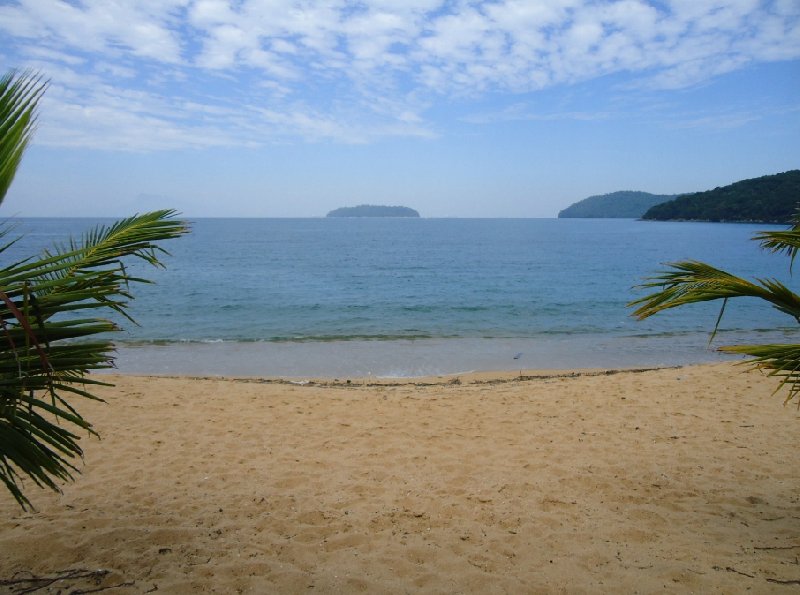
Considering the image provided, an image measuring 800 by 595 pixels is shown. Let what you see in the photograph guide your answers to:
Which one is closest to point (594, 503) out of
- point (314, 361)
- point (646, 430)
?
point (646, 430)

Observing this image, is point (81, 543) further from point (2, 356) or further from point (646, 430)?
point (646, 430)

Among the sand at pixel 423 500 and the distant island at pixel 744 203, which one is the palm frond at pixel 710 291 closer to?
the sand at pixel 423 500

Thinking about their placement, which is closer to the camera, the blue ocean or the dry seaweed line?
the dry seaweed line

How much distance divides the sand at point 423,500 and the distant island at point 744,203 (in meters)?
80.3

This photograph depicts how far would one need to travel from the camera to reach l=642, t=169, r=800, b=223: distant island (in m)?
90.8

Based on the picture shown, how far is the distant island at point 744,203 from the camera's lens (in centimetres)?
9075

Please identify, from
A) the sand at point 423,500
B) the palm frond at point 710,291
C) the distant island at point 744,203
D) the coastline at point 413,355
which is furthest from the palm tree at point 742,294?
the distant island at point 744,203

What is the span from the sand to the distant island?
80332 millimetres

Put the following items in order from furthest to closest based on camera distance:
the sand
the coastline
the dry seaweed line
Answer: the coastline
the sand
the dry seaweed line

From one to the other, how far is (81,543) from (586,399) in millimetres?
7240

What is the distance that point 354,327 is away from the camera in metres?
19.0

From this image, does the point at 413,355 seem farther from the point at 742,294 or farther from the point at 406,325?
the point at 742,294

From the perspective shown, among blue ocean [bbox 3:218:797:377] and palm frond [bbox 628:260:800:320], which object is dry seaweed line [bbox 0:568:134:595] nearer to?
blue ocean [bbox 3:218:797:377]

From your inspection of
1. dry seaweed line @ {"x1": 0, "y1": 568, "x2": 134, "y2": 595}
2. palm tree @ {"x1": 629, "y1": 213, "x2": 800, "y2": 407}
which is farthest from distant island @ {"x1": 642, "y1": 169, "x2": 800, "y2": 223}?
dry seaweed line @ {"x1": 0, "y1": 568, "x2": 134, "y2": 595}
